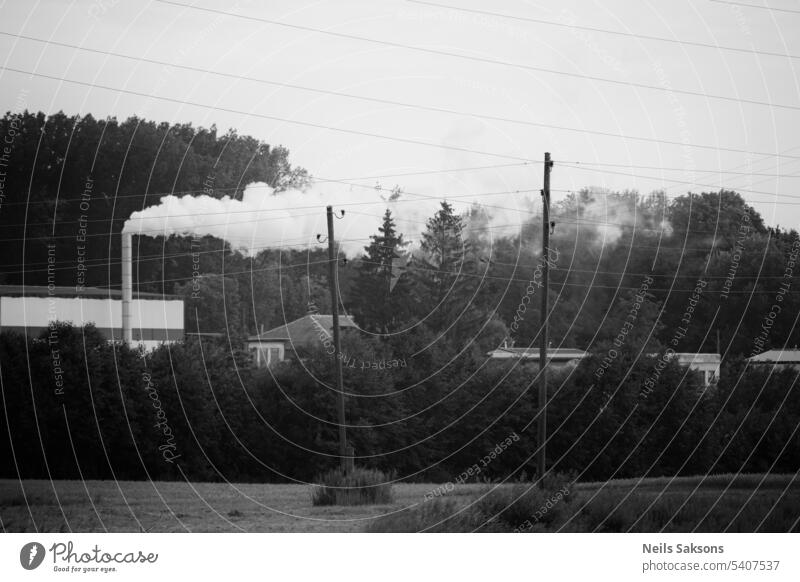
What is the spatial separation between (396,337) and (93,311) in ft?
38.8

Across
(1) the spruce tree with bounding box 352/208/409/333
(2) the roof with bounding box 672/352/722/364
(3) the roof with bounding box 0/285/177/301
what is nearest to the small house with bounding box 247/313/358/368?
(1) the spruce tree with bounding box 352/208/409/333

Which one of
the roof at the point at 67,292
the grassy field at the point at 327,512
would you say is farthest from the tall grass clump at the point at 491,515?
the roof at the point at 67,292

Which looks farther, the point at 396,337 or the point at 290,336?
the point at 290,336

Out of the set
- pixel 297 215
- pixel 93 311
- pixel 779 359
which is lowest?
pixel 779 359

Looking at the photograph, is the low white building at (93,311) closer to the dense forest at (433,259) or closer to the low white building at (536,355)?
the dense forest at (433,259)

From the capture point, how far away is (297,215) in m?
31.7

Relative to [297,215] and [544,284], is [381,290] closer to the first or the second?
[297,215]

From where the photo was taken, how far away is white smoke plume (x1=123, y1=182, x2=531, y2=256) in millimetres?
31516

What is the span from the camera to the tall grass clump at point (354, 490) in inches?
758

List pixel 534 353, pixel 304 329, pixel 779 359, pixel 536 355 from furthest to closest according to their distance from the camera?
pixel 304 329
pixel 534 353
pixel 536 355
pixel 779 359

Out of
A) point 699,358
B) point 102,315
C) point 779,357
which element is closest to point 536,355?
point 699,358

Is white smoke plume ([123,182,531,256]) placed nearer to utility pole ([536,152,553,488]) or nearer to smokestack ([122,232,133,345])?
smokestack ([122,232,133,345])

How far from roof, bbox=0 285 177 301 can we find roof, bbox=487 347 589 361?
14.3 metres

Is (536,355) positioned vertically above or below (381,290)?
below
